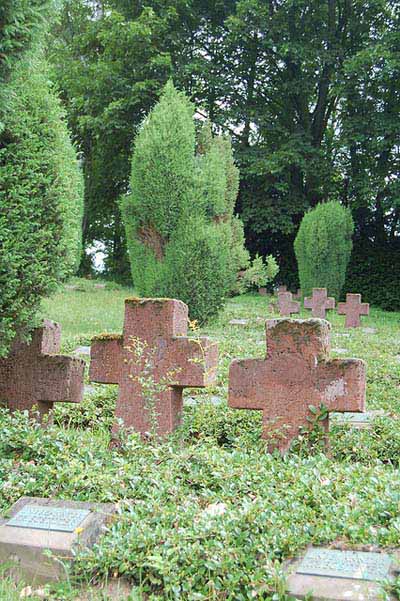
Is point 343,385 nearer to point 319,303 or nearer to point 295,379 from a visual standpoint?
point 295,379

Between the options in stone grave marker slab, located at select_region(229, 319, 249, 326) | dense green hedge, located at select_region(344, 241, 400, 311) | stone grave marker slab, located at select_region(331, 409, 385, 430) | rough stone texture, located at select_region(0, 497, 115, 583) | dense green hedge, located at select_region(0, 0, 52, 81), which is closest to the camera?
rough stone texture, located at select_region(0, 497, 115, 583)

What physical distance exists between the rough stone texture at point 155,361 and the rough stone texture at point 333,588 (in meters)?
1.80

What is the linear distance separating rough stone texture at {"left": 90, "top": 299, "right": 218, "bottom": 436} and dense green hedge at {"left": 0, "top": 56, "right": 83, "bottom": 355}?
21.2 inches

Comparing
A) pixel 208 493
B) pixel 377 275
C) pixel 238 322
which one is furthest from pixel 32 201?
pixel 377 275

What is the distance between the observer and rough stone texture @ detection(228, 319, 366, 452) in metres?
3.76

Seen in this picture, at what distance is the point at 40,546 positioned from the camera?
2.57 metres

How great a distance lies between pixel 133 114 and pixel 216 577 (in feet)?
66.6

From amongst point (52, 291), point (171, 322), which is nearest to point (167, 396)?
point (171, 322)

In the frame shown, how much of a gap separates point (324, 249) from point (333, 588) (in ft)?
52.0

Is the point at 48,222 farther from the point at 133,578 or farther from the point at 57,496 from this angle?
the point at 133,578

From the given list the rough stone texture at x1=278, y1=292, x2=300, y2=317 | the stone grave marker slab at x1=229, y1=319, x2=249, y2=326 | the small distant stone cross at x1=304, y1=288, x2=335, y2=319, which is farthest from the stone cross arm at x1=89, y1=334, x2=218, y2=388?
the small distant stone cross at x1=304, y1=288, x2=335, y2=319

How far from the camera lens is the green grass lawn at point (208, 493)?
2.40m

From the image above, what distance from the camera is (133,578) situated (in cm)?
246

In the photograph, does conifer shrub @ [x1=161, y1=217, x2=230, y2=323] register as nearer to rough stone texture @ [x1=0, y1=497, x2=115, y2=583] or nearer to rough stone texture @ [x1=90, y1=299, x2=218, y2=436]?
rough stone texture @ [x1=90, y1=299, x2=218, y2=436]
